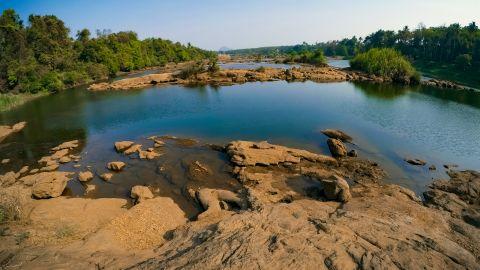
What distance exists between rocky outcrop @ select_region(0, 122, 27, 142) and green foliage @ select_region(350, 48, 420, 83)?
75958 mm

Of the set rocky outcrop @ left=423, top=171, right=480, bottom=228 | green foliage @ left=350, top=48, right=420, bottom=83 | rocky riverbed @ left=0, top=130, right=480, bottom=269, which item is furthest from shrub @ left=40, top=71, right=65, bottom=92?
green foliage @ left=350, top=48, right=420, bottom=83

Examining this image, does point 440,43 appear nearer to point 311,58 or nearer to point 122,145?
point 311,58

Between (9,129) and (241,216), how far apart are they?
3492 cm

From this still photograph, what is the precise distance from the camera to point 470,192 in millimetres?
20375

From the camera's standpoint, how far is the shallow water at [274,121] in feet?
92.4

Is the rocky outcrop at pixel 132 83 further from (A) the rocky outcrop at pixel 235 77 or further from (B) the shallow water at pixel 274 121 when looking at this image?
(B) the shallow water at pixel 274 121

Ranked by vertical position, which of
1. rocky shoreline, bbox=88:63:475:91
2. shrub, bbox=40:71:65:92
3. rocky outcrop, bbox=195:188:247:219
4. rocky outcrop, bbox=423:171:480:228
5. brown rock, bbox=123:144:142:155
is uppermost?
shrub, bbox=40:71:65:92

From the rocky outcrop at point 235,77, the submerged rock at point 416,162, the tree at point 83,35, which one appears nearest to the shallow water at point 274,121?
the submerged rock at point 416,162

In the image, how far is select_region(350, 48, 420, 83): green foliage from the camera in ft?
235

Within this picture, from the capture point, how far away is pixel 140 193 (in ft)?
65.5

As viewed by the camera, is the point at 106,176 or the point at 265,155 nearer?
the point at 106,176

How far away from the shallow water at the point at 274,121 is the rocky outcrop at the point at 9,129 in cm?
91

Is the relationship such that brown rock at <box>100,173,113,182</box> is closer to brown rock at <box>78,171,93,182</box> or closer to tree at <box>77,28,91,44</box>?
brown rock at <box>78,171,93,182</box>

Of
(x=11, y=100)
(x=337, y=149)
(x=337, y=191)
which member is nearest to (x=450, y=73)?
(x=337, y=149)
